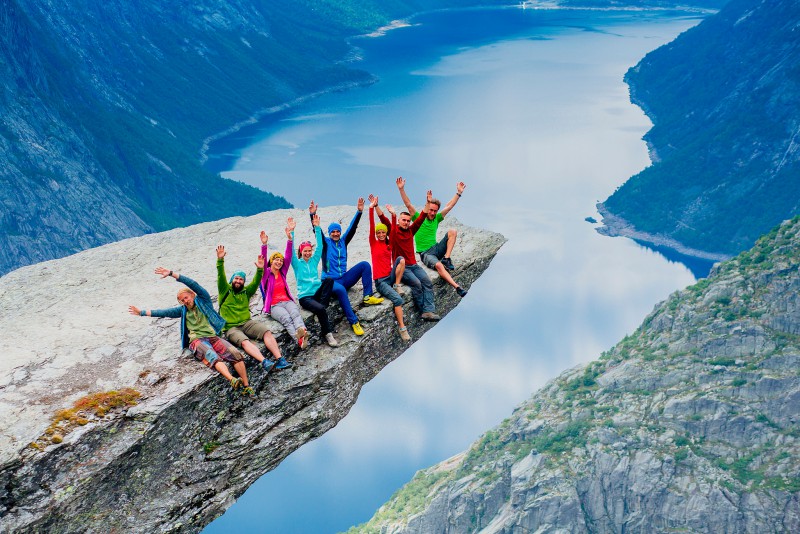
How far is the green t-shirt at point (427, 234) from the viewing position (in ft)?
94.1

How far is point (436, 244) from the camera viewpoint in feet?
97.5

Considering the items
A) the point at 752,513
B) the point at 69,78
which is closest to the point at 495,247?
the point at 752,513

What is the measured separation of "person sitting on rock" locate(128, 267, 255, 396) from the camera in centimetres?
2288

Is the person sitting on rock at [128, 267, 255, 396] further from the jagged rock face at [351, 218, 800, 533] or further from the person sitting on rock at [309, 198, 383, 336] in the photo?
the jagged rock face at [351, 218, 800, 533]

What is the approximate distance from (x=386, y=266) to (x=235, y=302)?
5412 mm

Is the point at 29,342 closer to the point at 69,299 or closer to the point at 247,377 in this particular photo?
the point at 69,299

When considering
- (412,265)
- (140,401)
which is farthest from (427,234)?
(140,401)

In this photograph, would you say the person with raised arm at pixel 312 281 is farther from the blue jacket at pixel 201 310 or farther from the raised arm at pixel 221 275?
the blue jacket at pixel 201 310

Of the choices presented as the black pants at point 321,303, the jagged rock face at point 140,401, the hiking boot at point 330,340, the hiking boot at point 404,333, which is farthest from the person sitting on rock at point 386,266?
the hiking boot at point 330,340

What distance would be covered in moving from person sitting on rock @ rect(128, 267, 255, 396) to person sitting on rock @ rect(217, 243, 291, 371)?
0.33m

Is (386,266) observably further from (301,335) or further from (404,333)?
(301,335)

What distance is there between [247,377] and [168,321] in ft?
9.51

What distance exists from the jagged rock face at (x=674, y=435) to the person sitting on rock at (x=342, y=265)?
338ft

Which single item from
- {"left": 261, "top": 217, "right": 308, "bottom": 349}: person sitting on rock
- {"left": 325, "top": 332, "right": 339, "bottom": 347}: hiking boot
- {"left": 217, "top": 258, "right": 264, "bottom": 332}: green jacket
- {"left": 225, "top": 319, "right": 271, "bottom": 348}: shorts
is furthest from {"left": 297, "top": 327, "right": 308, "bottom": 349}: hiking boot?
{"left": 217, "top": 258, "right": 264, "bottom": 332}: green jacket
